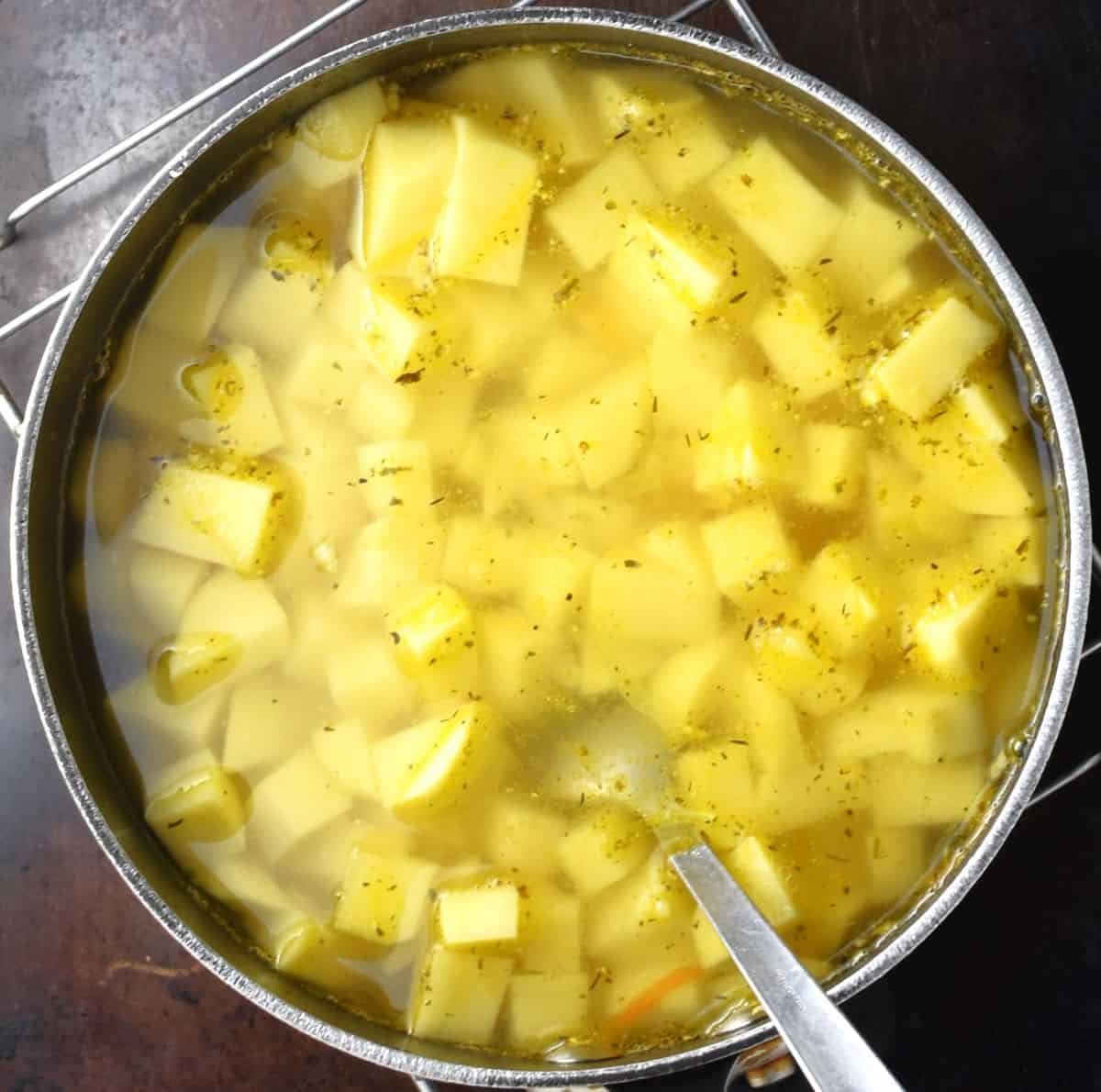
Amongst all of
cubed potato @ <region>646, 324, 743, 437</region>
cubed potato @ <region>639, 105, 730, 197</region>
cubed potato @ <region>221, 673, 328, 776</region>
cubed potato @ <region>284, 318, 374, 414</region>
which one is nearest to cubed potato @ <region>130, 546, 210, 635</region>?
cubed potato @ <region>221, 673, 328, 776</region>

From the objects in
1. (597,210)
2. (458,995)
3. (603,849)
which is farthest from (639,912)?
(597,210)

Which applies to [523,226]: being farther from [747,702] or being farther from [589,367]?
[747,702]

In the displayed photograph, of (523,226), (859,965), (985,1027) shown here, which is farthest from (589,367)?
(985,1027)

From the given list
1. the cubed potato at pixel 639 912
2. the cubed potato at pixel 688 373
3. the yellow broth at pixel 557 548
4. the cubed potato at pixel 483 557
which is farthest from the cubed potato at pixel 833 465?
the cubed potato at pixel 639 912

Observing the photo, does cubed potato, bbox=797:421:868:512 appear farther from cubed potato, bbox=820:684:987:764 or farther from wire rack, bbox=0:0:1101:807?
wire rack, bbox=0:0:1101:807

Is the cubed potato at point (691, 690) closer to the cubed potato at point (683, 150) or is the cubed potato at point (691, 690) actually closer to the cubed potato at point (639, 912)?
the cubed potato at point (639, 912)

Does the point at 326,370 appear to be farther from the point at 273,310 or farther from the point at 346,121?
the point at 346,121
